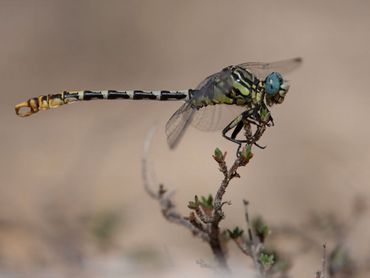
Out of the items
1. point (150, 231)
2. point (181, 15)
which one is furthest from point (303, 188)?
point (181, 15)

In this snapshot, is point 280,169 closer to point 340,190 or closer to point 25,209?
point 340,190

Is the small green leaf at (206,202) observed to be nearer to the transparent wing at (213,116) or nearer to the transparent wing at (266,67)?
the transparent wing at (213,116)

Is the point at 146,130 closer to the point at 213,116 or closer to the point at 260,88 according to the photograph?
the point at 213,116

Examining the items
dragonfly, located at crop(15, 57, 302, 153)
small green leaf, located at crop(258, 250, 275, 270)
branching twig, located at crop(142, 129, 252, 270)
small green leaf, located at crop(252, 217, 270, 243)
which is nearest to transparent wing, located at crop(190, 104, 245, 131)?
dragonfly, located at crop(15, 57, 302, 153)

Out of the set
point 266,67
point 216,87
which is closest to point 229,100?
point 216,87

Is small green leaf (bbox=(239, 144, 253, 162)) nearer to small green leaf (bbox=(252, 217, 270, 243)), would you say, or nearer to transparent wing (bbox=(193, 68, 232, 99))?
small green leaf (bbox=(252, 217, 270, 243))

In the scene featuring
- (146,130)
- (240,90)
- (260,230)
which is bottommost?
(260,230)
